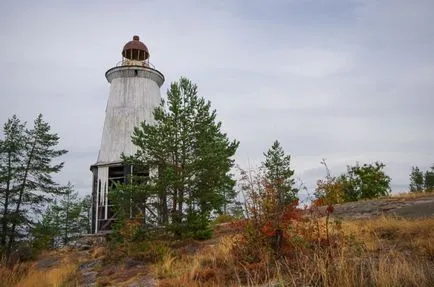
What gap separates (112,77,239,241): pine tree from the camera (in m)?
16.0

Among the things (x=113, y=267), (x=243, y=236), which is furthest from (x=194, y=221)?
(x=243, y=236)

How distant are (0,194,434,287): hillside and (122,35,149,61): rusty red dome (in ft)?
53.5

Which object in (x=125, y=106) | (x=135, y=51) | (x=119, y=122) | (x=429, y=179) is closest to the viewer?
(x=119, y=122)

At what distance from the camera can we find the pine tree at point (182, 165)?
16.0m

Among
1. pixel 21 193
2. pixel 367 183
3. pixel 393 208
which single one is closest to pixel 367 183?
pixel 367 183

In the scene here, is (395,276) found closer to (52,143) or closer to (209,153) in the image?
(209,153)

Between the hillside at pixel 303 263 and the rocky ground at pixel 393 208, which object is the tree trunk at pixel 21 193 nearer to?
the hillside at pixel 303 263

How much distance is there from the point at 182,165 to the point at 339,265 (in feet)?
38.8

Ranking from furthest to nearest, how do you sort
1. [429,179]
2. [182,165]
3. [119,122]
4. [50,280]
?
1. [429,179]
2. [119,122]
3. [182,165]
4. [50,280]

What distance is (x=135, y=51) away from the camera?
29656 millimetres

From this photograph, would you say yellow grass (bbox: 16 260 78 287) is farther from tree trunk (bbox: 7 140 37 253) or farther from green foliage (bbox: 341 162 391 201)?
green foliage (bbox: 341 162 391 201)

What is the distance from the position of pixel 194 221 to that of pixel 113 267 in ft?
12.4

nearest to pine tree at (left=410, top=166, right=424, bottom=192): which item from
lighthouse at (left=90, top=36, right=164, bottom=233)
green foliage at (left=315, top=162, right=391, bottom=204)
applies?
green foliage at (left=315, top=162, right=391, bottom=204)

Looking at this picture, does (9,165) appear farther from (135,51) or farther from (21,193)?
(135,51)
